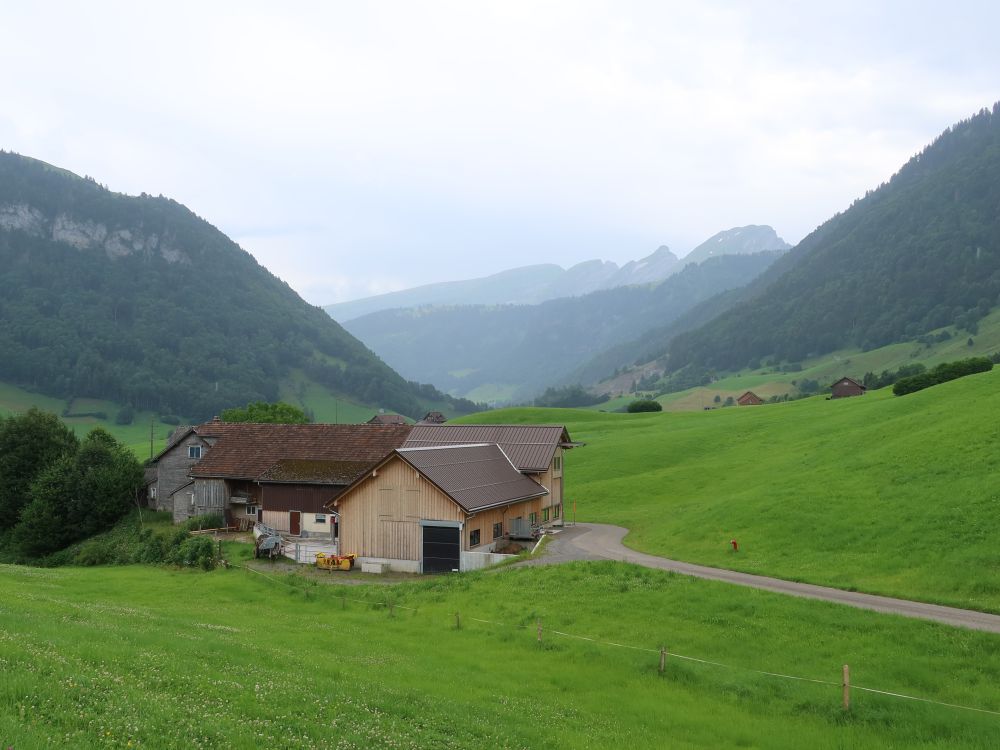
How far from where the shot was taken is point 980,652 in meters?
20.2

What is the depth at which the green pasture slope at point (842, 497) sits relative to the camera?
28.9 meters

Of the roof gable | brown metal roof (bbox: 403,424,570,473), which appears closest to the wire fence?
the roof gable

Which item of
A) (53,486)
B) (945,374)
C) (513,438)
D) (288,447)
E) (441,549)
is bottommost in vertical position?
(441,549)

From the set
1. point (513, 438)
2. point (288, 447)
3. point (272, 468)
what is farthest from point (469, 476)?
point (288, 447)

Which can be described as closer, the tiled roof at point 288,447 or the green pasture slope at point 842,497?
the green pasture slope at point 842,497

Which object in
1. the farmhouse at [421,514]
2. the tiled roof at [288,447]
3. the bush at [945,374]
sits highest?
the bush at [945,374]

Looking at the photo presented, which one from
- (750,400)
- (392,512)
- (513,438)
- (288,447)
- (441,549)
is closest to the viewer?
(441,549)

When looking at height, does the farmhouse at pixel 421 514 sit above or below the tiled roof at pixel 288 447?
below

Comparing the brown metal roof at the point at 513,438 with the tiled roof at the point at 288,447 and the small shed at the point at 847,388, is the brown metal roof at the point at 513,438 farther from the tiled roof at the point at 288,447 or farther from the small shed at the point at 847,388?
the small shed at the point at 847,388

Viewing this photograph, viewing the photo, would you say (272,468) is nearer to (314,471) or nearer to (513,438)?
(314,471)

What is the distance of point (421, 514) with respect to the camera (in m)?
41.8

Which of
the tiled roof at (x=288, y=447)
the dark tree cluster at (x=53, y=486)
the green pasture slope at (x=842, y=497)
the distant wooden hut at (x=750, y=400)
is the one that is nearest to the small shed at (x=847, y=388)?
the distant wooden hut at (x=750, y=400)

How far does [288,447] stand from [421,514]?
2413cm

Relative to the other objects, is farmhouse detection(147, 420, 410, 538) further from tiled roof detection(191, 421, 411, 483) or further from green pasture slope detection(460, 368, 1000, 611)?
green pasture slope detection(460, 368, 1000, 611)
